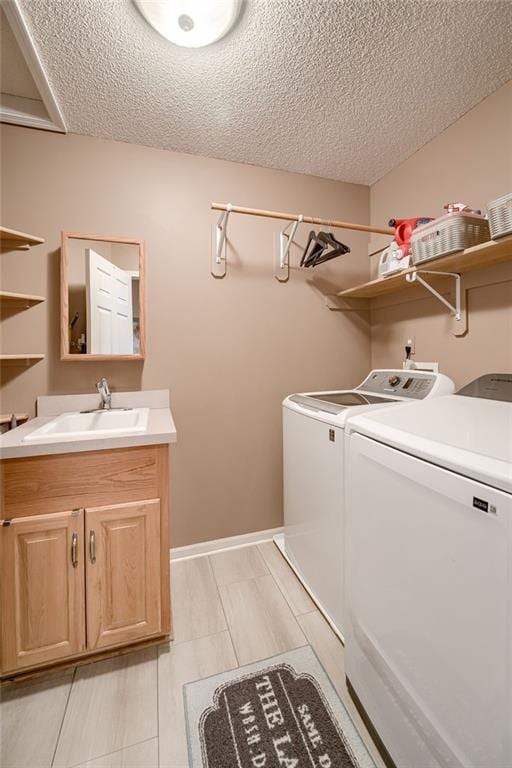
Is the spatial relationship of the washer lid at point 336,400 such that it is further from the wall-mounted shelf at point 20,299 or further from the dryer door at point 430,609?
the wall-mounted shelf at point 20,299

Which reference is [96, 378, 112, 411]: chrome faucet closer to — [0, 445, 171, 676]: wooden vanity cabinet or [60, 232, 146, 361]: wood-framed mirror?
[60, 232, 146, 361]: wood-framed mirror

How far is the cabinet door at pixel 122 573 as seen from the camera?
1.29 m

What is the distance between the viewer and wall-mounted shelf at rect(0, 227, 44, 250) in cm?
153

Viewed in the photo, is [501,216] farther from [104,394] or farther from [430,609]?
[104,394]

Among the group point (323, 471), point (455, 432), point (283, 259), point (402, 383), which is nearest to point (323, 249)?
point (283, 259)

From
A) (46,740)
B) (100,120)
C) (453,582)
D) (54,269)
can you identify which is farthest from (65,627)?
(100,120)

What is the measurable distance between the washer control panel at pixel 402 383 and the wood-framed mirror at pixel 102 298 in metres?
1.35

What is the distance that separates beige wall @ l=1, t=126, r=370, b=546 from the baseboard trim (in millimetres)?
61

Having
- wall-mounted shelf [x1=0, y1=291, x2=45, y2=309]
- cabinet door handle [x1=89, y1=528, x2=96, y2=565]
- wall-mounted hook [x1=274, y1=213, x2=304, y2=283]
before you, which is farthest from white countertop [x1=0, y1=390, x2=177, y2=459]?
wall-mounted hook [x1=274, y1=213, x2=304, y2=283]

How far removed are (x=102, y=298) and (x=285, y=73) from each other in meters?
1.34

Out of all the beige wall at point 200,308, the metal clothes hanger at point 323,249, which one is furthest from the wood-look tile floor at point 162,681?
Answer: the metal clothes hanger at point 323,249

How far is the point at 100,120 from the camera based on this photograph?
1.68m

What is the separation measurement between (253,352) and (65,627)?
160 cm

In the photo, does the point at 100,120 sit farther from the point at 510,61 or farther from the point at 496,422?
the point at 496,422
